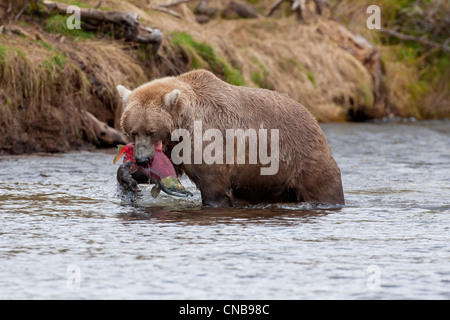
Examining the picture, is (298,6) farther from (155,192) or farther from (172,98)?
(172,98)

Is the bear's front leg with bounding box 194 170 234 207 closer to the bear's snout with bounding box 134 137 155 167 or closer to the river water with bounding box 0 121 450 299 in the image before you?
the river water with bounding box 0 121 450 299

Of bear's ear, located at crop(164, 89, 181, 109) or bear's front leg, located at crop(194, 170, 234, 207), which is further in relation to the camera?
bear's front leg, located at crop(194, 170, 234, 207)

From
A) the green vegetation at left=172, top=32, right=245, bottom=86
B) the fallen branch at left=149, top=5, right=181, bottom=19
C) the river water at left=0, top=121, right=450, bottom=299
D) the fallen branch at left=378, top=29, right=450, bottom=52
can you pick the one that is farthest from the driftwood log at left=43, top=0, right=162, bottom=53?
Result: the fallen branch at left=378, top=29, right=450, bottom=52

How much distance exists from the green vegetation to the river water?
19.3 feet

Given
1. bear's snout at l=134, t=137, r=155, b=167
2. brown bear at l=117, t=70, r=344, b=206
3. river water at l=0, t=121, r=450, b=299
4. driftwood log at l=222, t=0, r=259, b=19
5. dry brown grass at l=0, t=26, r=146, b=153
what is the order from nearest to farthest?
river water at l=0, t=121, r=450, b=299, bear's snout at l=134, t=137, r=155, b=167, brown bear at l=117, t=70, r=344, b=206, dry brown grass at l=0, t=26, r=146, b=153, driftwood log at l=222, t=0, r=259, b=19

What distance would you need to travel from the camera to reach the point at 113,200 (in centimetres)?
736

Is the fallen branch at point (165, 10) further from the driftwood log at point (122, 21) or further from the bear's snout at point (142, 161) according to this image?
the bear's snout at point (142, 161)

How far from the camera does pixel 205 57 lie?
1517cm

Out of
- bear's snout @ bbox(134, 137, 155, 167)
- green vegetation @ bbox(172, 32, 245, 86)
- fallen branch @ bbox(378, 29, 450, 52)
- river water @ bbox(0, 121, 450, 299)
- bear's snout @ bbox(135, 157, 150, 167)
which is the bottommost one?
river water @ bbox(0, 121, 450, 299)

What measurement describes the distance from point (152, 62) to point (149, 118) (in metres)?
7.49

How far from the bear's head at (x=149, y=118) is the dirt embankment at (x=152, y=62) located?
14.8ft

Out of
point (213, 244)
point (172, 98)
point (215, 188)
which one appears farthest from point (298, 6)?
point (213, 244)

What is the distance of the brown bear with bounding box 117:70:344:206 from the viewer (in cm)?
660

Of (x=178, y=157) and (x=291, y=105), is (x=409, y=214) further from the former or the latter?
(x=178, y=157)
